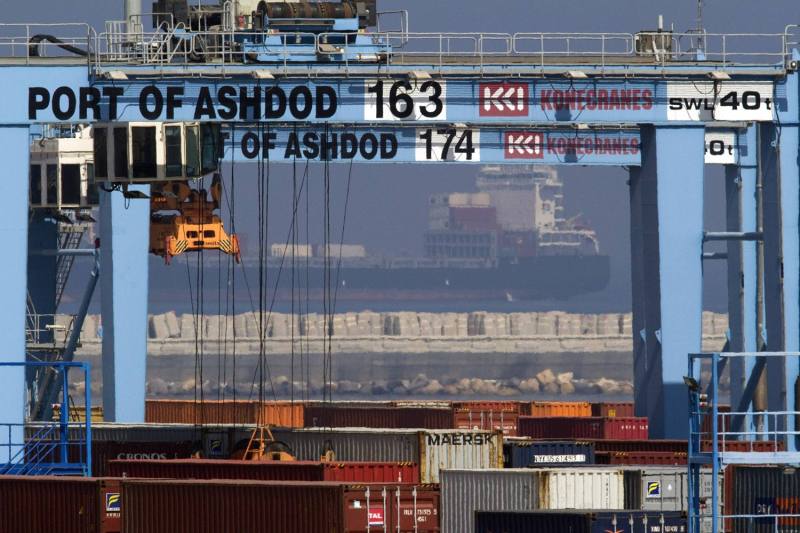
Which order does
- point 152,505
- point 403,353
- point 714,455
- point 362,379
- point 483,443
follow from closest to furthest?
1. point 714,455
2. point 152,505
3. point 483,443
4. point 362,379
5. point 403,353

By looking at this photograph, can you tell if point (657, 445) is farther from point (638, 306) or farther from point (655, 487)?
point (638, 306)

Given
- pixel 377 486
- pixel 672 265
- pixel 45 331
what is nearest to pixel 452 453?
pixel 377 486

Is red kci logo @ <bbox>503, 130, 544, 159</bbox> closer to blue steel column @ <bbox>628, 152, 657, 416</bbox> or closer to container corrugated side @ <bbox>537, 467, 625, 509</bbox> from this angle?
blue steel column @ <bbox>628, 152, 657, 416</bbox>

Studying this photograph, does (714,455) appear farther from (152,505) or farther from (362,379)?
(362,379)

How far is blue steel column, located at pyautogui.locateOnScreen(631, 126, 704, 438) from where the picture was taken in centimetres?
4594

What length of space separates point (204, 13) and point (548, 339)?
140 m

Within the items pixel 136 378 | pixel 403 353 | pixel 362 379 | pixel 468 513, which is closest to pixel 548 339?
pixel 403 353

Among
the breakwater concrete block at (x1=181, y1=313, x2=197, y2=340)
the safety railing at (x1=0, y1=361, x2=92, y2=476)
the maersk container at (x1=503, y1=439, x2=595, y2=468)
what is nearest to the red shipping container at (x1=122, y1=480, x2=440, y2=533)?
the safety railing at (x1=0, y1=361, x2=92, y2=476)

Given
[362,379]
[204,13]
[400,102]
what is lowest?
[362,379]

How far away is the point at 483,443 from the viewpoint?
1683 inches

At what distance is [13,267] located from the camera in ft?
143

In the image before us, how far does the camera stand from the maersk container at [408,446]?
137 feet

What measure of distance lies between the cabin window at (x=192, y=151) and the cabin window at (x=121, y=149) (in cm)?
150

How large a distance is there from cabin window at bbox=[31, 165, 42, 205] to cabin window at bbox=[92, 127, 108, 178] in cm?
1756
